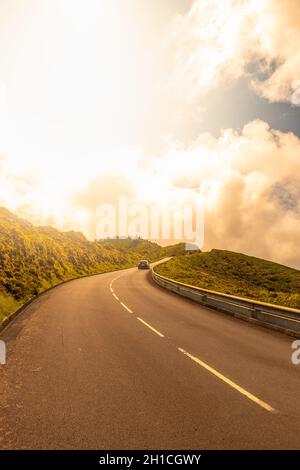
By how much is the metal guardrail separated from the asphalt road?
0.69 metres

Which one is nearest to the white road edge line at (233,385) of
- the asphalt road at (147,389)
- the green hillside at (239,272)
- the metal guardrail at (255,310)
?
the asphalt road at (147,389)

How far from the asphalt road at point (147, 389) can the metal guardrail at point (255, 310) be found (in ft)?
2.26

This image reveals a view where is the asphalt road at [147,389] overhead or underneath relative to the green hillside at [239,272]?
overhead

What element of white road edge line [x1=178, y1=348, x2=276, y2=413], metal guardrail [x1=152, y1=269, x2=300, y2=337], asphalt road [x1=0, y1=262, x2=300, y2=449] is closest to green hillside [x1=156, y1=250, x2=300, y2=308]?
metal guardrail [x1=152, y1=269, x2=300, y2=337]

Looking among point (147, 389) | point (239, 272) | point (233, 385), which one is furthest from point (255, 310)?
point (239, 272)

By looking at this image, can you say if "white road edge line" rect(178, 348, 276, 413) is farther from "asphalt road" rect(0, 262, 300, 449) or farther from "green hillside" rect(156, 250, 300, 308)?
"green hillside" rect(156, 250, 300, 308)

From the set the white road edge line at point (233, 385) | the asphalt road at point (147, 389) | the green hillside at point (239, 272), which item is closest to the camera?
the asphalt road at point (147, 389)

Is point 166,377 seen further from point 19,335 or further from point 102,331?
point 19,335

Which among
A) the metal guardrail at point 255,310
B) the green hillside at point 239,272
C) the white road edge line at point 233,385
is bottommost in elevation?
the green hillside at point 239,272

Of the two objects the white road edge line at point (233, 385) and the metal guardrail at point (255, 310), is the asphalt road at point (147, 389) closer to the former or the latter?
the white road edge line at point (233, 385)

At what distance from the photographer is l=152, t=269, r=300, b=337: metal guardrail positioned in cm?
931

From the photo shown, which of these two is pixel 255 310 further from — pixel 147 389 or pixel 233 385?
pixel 147 389

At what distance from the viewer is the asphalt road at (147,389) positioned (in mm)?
3428

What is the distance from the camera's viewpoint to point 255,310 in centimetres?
1120
